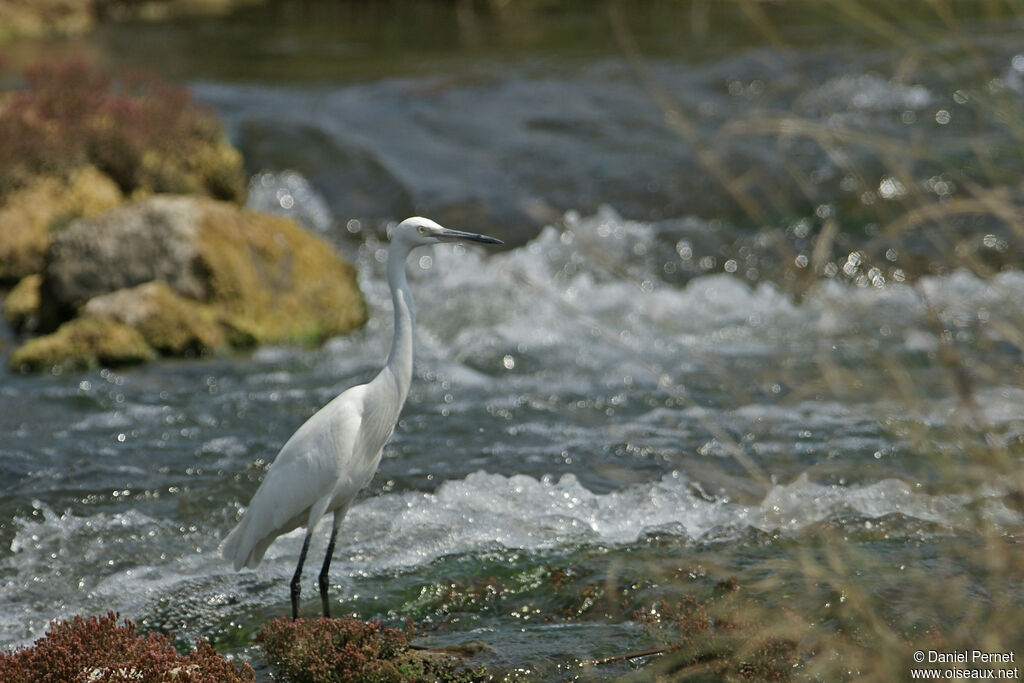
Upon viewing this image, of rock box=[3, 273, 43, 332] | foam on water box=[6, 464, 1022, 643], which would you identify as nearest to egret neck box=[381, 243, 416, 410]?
foam on water box=[6, 464, 1022, 643]

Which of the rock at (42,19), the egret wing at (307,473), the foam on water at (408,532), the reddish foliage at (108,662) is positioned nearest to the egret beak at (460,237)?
the egret wing at (307,473)

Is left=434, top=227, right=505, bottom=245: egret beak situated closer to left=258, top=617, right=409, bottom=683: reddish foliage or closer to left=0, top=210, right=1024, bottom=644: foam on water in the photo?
left=0, top=210, right=1024, bottom=644: foam on water

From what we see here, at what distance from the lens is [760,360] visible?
7.62 m

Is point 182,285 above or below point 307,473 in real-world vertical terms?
below

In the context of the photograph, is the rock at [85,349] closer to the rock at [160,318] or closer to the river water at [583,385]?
the rock at [160,318]

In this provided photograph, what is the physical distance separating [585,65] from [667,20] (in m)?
4.60

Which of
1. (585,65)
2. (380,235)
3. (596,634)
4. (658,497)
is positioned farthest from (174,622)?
(585,65)

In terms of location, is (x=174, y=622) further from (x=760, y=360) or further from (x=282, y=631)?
(x=760, y=360)

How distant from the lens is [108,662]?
3617mm

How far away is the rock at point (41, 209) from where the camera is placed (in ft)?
30.9

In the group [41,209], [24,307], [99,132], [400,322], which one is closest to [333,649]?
[400,322]

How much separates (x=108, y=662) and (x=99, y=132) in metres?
8.00

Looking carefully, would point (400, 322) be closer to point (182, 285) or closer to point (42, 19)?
point (182, 285)

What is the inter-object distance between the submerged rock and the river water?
294mm
